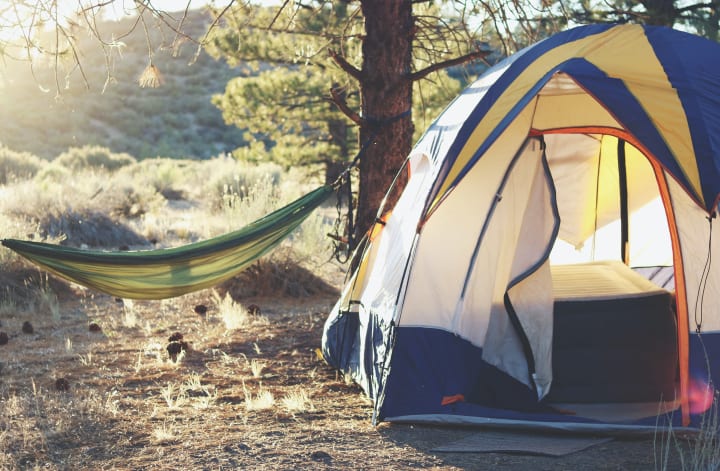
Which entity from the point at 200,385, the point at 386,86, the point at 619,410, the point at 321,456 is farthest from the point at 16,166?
the point at 619,410

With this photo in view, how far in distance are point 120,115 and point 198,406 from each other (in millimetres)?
28181

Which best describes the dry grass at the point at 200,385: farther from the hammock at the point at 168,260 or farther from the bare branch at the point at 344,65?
the bare branch at the point at 344,65

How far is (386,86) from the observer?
18.2 ft

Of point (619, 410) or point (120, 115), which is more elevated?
point (120, 115)

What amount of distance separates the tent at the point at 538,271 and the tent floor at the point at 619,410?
0.6 inches

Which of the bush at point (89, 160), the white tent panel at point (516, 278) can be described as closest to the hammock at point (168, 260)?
the white tent panel at point (516, 278)

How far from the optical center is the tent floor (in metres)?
3.94

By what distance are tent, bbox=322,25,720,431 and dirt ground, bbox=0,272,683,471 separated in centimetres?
25

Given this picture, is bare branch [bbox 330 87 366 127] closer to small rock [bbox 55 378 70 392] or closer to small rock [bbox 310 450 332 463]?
small rock [bbox 55 378 70 392]

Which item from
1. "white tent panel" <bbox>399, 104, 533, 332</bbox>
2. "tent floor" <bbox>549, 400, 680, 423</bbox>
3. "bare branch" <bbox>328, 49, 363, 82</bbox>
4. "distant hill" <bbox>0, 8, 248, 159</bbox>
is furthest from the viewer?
"distant hill" <bbox>0, 8, 248, 159</bbox>

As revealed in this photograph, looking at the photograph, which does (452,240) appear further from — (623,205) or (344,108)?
(623,205)

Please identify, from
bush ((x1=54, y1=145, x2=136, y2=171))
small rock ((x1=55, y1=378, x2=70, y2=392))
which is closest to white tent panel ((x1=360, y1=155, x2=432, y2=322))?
small rock ((x1=55, y1=378, x2=70, y2=392))

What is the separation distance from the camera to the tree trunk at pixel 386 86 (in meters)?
5.54

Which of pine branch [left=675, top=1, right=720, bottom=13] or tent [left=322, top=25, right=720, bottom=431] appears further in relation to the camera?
pine branch [left=675, top=1, right=720, bottom=13]
